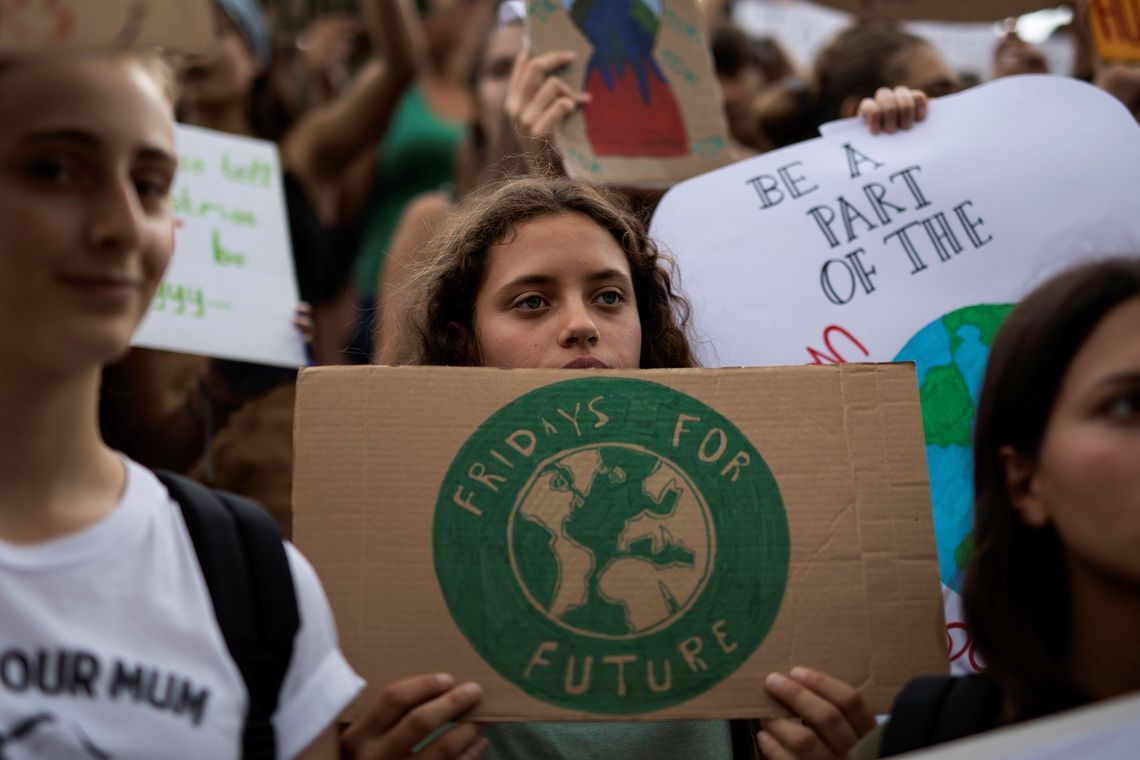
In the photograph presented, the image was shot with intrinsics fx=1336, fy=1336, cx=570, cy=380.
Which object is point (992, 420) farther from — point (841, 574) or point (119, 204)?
point (119, 204)

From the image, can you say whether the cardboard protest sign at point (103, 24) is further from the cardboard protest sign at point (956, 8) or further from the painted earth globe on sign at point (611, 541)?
the cardboard protest sign at point (956, 8)

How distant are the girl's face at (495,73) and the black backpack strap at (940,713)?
244 cm

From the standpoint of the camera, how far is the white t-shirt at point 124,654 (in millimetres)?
1270

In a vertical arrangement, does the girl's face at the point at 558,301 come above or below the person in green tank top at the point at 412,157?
below

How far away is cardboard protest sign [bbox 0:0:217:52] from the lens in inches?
54.8

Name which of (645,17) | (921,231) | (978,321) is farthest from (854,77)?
(978,321)

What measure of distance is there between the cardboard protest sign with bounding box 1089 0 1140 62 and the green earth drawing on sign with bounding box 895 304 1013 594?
1.00 metres

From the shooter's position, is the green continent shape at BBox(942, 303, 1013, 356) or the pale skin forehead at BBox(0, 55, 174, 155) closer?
the pale skin forehead at BBox(0, 55, 174, 155)

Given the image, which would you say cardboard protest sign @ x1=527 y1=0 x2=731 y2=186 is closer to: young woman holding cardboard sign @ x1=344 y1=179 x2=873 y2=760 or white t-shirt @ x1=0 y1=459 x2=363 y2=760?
young woman holding cardboard sign @ x1=344 y1=179 x2=873 y2=760

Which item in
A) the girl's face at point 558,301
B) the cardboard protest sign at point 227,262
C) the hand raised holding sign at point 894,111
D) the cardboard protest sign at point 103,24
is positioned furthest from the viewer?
the cardboard protest sign at point 227,262

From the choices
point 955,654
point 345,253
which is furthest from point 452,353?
point 345,253

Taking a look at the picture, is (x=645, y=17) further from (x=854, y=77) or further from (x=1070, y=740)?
(x=1070, y=740)

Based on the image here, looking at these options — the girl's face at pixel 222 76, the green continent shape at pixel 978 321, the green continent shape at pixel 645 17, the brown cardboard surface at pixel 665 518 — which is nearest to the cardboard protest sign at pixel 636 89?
the green continent shape at pixel 645 17

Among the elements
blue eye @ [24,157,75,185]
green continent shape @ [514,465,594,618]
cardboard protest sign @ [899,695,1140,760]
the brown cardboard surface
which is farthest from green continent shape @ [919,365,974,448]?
blue eye @ [24,157,75,185]
